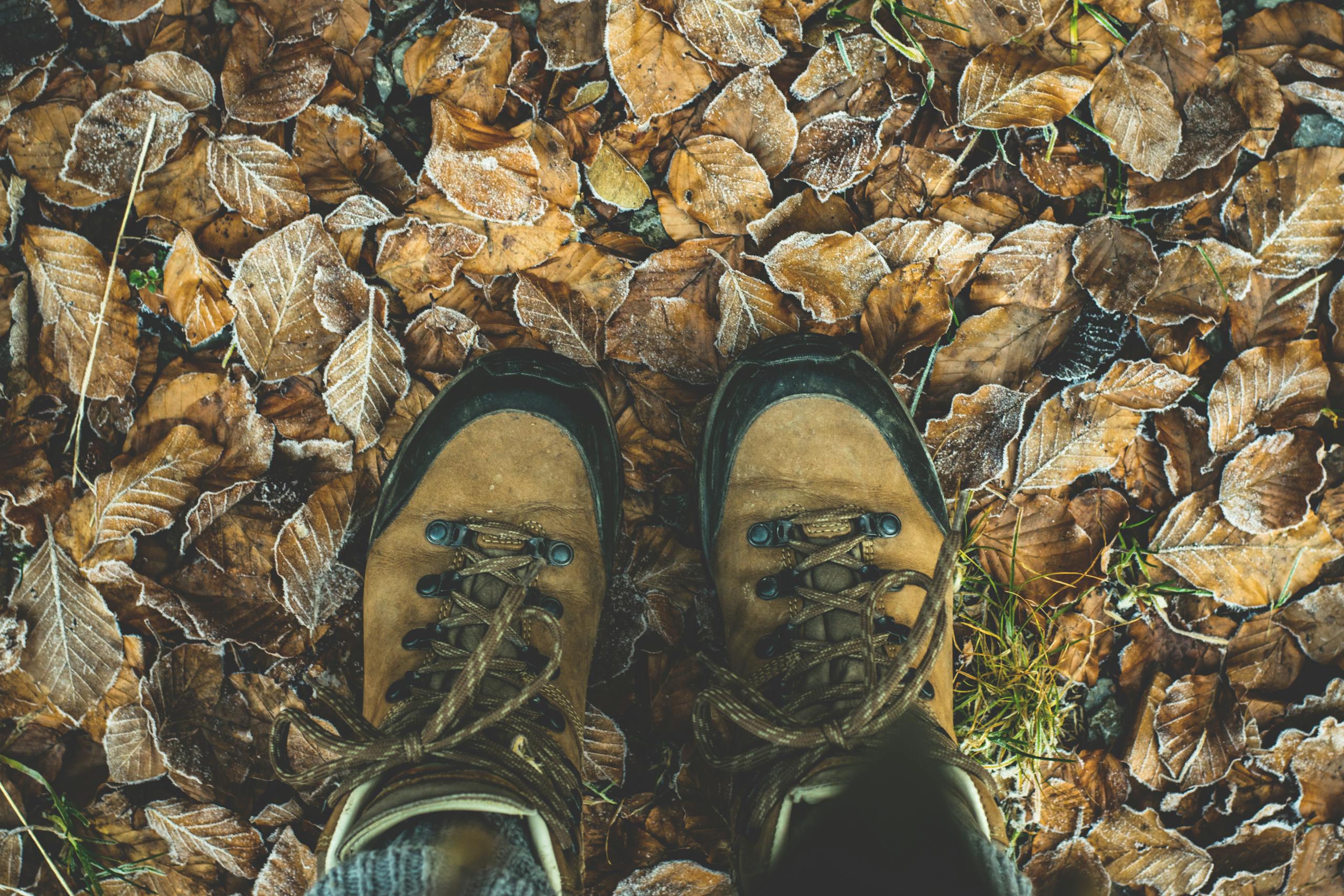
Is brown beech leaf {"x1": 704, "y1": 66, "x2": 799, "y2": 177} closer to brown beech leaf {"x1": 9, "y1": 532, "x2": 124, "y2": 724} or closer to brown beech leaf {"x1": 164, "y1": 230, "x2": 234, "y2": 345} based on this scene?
brown beech leaf {"x1": 164, "y1": 230, "x2": 234, "y2": 345}

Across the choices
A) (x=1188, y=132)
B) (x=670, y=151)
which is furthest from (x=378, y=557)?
(x=1188, y=132)

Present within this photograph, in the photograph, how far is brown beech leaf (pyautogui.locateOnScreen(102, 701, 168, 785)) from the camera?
123 cm

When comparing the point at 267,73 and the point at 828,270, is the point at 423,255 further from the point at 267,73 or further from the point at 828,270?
the point at 828,270

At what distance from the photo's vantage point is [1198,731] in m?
1.32

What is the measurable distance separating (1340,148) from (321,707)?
6.14ft

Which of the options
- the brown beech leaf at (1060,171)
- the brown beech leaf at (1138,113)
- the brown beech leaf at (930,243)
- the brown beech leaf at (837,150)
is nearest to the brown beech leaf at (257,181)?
the brown beech leaf at (837,150)

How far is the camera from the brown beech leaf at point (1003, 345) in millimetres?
1280

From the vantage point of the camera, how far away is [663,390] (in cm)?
131

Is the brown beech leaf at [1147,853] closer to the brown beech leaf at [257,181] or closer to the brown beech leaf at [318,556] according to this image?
the brown beech leaf at [318,556]

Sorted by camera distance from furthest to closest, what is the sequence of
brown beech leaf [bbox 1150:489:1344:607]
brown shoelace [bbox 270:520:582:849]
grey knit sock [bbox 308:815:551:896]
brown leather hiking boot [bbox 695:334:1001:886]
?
brown beech leaf [bbox 1150:489:1344:607] < brown leather hiking boot [bbox 695:334:1001:886] < brown shoelace [bbox 270:520:582:849] < grey knit sock [bbox 308:815:551:896]

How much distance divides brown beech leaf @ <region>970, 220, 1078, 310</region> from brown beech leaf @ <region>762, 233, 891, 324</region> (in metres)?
0.17

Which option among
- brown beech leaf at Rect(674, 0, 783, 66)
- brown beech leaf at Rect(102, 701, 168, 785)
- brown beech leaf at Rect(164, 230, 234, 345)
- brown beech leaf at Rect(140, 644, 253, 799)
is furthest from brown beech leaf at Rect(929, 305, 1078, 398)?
brown beech leaf at Rect(102, 701, 168, 785)

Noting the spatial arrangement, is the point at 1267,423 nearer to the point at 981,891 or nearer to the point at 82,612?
the point at 981,891

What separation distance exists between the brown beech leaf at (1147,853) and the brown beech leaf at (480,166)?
1.41m
